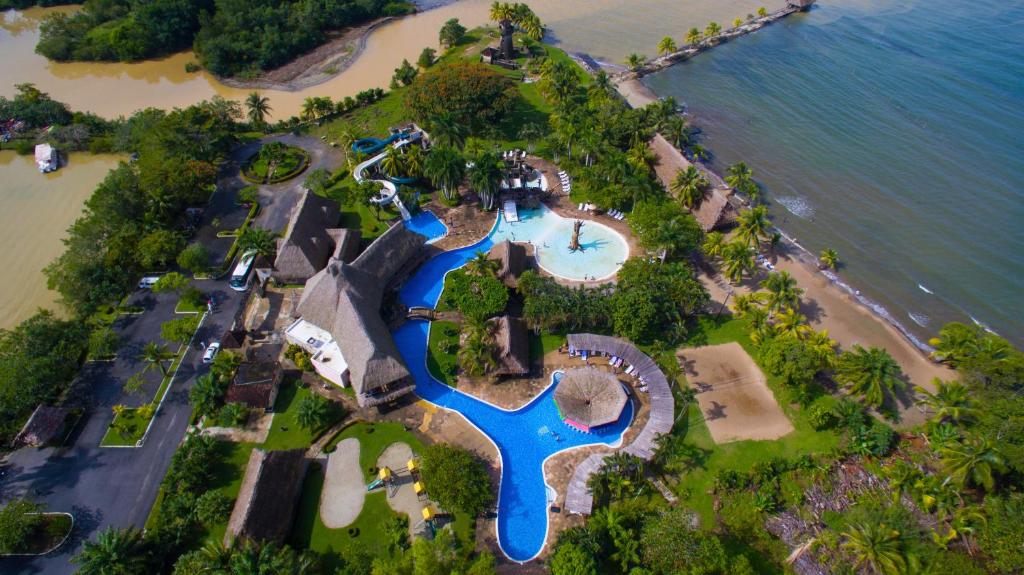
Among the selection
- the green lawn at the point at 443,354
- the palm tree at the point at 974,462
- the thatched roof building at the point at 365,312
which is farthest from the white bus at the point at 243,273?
the palm tree at the point at 974,462

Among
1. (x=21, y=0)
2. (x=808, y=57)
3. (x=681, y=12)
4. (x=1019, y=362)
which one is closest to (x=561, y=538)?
(x=1019, y=362)

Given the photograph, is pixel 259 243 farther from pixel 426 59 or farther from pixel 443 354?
pixel 426 59

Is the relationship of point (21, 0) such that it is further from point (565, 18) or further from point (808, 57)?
point (808, 57)

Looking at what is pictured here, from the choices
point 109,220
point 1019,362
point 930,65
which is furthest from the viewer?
point 930,65

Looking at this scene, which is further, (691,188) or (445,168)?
(445,168)

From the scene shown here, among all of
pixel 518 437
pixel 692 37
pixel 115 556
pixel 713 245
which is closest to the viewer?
pixel 115 556

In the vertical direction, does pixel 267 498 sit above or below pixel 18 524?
above

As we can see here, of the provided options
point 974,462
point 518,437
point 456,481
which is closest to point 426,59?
point 518,437

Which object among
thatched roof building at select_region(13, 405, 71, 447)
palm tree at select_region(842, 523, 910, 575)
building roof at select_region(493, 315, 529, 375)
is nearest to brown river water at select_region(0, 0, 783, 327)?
thatched roof building at select_region(13, 405, 71, 447)
